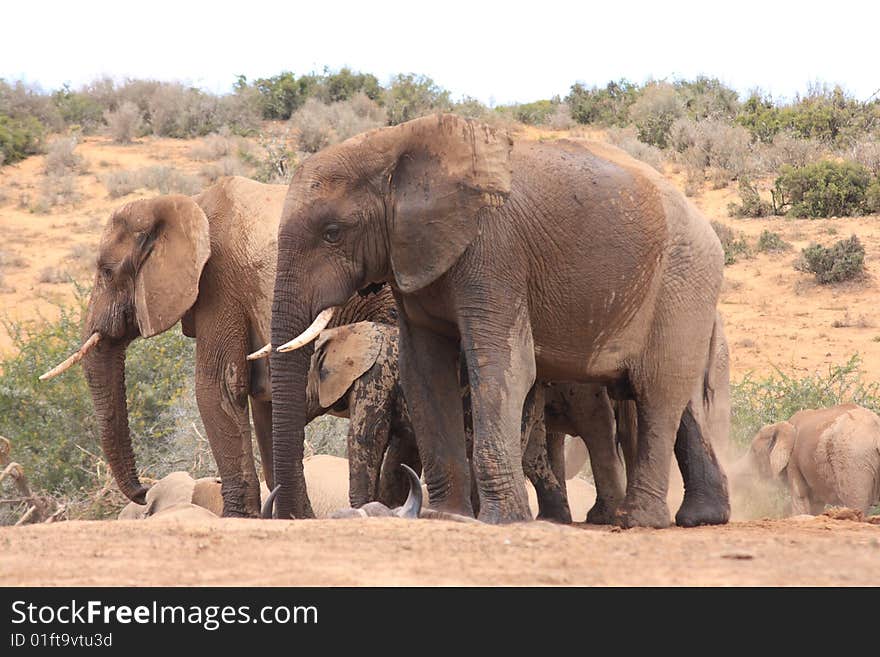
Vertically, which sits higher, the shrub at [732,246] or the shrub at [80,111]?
the shrub at [80,111]

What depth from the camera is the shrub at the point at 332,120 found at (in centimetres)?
2962

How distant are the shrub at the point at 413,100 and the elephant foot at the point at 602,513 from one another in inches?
941

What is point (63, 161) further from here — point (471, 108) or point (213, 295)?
point (213, 295)

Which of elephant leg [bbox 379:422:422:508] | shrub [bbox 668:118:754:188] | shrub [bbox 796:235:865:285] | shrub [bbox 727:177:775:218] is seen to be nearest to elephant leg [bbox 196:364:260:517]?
elephant leg [bbox 379:422:422:508]

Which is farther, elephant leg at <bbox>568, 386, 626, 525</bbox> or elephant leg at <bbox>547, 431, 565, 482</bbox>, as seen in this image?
elephant leg at <bbox>547, 431, 565, 482</bbox>

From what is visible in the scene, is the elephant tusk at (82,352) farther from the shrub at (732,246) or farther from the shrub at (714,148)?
the shrub at (714,148)

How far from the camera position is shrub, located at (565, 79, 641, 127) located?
109 ft

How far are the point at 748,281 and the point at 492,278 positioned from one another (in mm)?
14622

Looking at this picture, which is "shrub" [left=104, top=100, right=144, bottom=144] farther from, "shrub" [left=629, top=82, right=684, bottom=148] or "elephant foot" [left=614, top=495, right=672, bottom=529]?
"elephant foot" [left=614, top=495, right=672, bottom=529]

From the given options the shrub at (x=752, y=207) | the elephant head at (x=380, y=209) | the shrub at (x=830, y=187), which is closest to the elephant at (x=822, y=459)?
the elephant head at (x=380, y=209)

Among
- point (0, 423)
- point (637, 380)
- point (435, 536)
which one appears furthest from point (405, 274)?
point (0, 423)

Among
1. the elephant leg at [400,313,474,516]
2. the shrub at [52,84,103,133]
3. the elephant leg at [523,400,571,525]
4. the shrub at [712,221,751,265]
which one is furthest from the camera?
the shrub at [52,84,103,133]

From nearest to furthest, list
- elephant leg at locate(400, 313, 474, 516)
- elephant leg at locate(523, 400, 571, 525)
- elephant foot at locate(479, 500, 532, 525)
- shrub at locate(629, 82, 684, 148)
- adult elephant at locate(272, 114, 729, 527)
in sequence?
elephant foot at locate(479, 500, 532, 525) → adult elephant at locate(272, 114, 729, 527) → elephant leg at locate(400, 313, 474, 516) → elephant leg at locate(523, 400, 571, 525) → shrub at locate(629, 82, 684, 148)

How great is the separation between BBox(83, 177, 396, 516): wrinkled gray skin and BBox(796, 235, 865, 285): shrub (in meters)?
12.2
